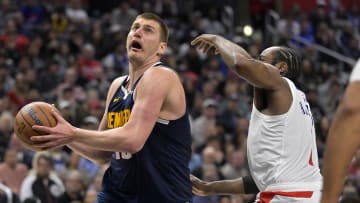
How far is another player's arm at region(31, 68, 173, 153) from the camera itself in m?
4.49

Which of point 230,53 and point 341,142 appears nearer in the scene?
point 341,142

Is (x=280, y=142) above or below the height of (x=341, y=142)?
below

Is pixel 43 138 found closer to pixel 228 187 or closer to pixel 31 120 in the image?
pixel 31 120

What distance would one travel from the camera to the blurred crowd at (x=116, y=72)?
985 centimetres

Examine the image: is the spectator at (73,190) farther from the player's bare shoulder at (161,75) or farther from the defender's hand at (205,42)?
the defender's hand at (205,42)

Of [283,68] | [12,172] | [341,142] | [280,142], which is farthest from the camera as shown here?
[12,172]

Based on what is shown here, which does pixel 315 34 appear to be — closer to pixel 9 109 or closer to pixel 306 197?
pixel 9 109

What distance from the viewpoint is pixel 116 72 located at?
545 inches

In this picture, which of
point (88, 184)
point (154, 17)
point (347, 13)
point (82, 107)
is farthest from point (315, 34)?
point (154, 17)

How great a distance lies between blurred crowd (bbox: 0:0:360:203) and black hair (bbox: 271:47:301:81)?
3735 millimetres

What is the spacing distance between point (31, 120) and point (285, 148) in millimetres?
1547

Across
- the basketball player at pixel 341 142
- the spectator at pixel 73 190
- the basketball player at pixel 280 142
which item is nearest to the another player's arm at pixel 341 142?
the basketball player at pixel 341 142

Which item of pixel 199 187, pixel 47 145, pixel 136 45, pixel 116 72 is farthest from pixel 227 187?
pixel 116 72

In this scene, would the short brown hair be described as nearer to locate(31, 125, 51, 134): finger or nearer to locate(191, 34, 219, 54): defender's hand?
locate(191, 34, 219, 54): defender's hand
